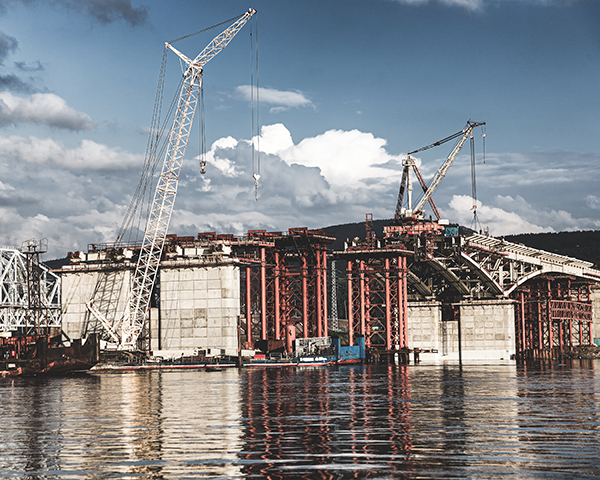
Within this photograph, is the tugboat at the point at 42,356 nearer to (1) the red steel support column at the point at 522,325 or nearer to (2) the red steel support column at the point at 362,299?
(2) the red steel support column at the point at 362,299

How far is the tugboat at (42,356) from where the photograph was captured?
383ft

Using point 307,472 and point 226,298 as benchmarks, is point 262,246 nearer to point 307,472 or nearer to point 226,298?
point 226,298

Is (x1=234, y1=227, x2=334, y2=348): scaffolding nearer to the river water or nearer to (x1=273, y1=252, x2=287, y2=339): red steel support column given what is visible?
(x1=273, y1=252, x2=287, y2=339): red steel support column

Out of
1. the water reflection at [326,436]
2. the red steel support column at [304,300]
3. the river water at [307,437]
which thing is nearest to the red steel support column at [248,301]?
the red steel support column at [304,300]

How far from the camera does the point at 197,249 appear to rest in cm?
13662

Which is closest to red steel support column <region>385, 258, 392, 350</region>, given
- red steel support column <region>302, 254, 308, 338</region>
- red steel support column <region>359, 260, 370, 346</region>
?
red steel support column <region>359, 260, 370, 346</region>

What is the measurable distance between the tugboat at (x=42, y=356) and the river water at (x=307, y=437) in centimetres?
5999

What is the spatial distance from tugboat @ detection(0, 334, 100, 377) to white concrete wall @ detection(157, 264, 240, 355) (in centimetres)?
1578

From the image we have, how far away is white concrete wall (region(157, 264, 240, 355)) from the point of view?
13312cm

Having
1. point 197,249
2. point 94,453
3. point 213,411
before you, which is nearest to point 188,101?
point 197,249

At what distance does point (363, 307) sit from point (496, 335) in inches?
1481

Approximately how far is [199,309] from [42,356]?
28166mm

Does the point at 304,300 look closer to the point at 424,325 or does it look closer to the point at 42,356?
the point at 424,325

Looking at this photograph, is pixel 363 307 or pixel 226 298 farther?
pixel 363 307
